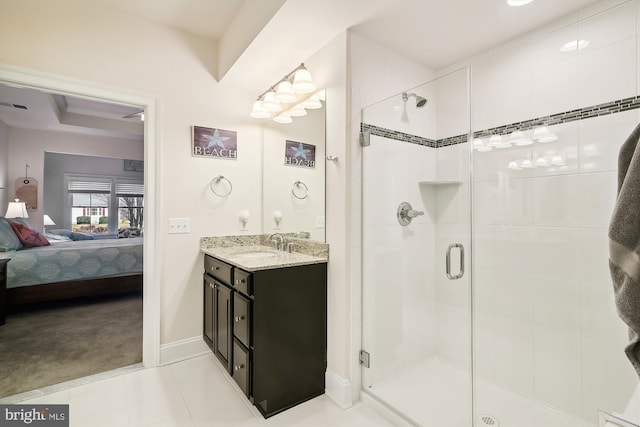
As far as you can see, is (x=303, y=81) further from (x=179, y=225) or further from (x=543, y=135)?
(x=543, y=135)

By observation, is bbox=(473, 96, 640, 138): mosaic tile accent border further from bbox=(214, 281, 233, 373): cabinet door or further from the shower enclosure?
bbox=(214, 281, 233, 373): cabinet door

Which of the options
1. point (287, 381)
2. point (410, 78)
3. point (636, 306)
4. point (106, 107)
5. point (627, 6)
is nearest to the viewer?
point (636, 306)

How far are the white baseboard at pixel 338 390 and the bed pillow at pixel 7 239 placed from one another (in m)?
4.23

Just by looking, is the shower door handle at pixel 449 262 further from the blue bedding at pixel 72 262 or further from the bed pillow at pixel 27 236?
the bed pillow at pixel 27 236

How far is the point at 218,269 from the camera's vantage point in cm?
223

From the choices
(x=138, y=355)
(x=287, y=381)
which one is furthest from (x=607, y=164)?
(x=138, y=355)

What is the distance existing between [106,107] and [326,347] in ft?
16.7

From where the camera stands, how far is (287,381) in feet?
6.03

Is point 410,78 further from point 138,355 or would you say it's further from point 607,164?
point 138,355

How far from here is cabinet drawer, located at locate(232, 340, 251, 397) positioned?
177cm

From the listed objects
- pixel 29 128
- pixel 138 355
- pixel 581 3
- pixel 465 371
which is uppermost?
pixel 29 128

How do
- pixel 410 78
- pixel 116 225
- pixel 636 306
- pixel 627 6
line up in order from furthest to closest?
pixel 116 225 → pixel 410 78 → pixel 627 6 → pixel 636 306

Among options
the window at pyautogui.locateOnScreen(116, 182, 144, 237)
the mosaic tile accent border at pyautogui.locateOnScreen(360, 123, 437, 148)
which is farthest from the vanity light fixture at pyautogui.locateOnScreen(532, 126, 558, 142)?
the window at pyautogui.locateOnScreen(116, 182, 144, 237)

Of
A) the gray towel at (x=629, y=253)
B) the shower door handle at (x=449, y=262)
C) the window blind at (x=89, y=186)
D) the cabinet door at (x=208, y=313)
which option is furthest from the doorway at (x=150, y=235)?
the window blind at (x=89, y=186)
